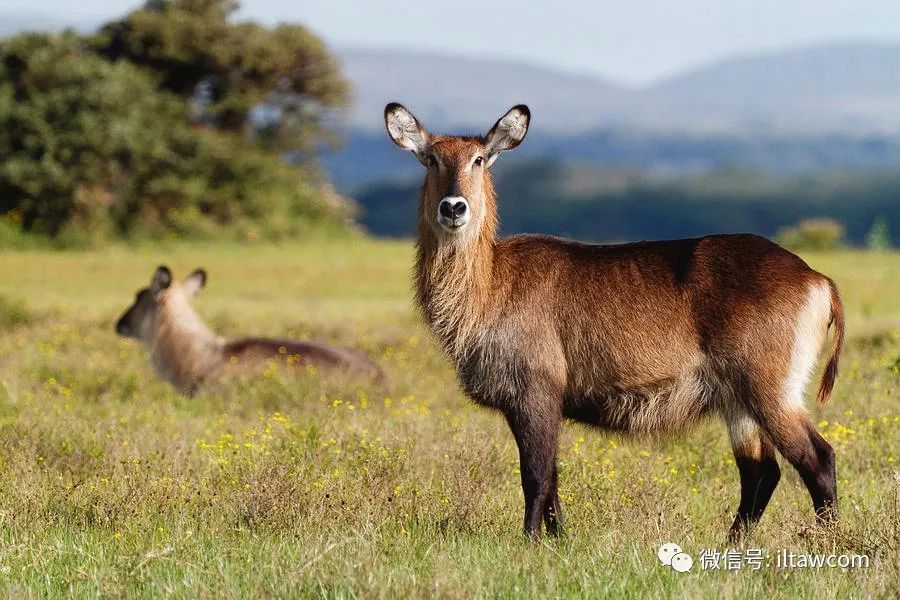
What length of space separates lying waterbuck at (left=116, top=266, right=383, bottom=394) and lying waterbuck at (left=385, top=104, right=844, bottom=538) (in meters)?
4.60

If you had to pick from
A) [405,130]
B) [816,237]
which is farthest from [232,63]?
[405,130]

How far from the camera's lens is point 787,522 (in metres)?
5.62

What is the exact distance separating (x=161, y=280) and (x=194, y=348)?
87 cm

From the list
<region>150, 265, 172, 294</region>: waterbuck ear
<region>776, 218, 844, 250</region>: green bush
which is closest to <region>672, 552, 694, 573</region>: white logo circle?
<region>150, 265, 172, 294</region>: waterbuck ear

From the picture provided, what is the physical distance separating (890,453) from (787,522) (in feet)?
7.87

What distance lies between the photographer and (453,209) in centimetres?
604

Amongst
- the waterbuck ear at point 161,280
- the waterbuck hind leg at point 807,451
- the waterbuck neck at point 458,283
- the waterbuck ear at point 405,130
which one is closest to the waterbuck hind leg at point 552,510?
the waterbuck neck at point 458,283

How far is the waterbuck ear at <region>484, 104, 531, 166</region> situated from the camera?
21.1 ft

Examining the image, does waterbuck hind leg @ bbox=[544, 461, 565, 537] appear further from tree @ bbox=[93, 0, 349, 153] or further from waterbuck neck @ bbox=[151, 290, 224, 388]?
tree @ bbox=[93, 0, 349, 153]

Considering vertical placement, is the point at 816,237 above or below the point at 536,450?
below

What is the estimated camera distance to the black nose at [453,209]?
6.03 m

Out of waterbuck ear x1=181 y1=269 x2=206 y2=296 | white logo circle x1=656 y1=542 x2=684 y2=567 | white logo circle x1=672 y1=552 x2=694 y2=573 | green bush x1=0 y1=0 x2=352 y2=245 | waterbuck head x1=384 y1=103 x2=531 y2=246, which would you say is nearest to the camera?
white logo circle x1=672 y1=552 x2=694 y2=573

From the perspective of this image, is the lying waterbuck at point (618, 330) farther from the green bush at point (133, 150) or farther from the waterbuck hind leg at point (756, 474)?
the green bush at point (133, 150)

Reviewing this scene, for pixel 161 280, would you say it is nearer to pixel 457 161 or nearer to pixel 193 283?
pixel 193 283
